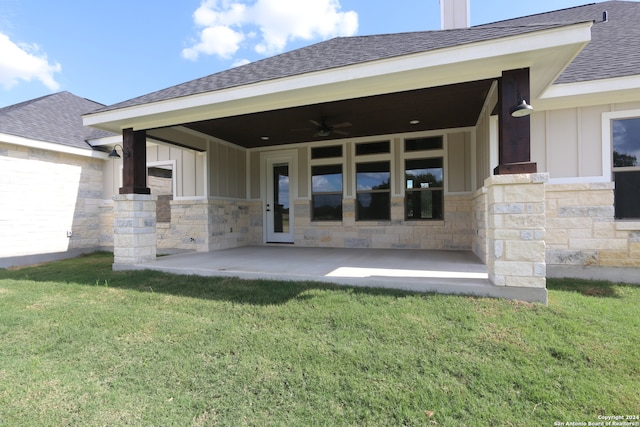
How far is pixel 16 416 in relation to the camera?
1.84m

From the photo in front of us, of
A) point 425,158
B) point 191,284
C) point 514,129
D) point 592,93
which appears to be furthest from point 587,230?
point 191,284

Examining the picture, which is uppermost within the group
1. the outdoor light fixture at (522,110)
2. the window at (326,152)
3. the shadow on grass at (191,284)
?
the window at (326,152)

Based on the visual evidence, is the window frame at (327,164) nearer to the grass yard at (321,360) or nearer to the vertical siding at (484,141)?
the vertical siding at (484,141)

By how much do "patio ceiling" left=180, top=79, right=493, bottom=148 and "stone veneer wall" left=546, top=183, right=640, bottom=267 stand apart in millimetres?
2066

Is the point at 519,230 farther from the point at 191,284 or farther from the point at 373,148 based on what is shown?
the point at 373,148

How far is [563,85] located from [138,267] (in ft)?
24.7

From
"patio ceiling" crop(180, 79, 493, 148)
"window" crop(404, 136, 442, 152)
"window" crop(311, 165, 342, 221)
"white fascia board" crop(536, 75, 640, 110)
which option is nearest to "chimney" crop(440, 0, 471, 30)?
"patio ceiling" crop(180, 79, 493, 148)

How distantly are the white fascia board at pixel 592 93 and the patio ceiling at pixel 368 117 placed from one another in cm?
94

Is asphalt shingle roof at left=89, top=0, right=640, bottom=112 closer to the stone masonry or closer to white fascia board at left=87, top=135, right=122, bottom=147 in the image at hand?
the stone masonry

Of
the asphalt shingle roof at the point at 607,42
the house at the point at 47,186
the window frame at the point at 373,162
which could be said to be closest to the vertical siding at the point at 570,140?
the asphalt shingle roof at the point at 607,42

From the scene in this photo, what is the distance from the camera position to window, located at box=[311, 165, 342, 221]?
793 cm

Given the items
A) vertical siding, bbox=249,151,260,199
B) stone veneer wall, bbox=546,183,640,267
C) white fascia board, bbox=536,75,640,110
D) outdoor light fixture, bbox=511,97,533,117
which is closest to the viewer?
outdoor light fixture, bbox=511,97,533,117

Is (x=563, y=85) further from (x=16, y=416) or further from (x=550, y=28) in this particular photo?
→ (x=16, y=416)

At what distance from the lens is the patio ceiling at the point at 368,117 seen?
4711 mm
